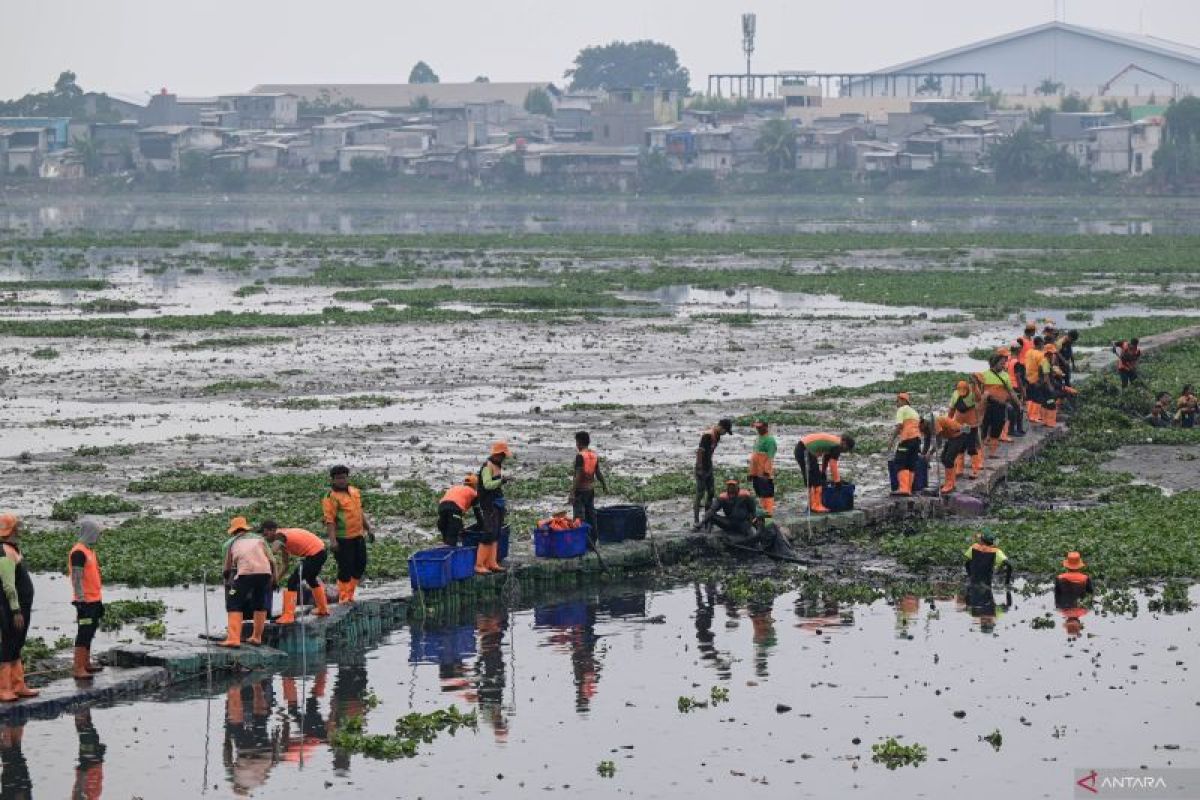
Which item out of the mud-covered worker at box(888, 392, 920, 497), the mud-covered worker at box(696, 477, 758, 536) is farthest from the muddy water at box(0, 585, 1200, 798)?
the mud-covered worker at box(888, 392, 920, 497)

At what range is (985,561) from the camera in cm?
2578

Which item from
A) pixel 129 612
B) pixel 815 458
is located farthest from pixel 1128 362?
pixel 129 612

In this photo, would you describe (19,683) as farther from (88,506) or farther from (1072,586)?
(1072,586)

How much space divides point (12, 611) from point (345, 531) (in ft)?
15.3

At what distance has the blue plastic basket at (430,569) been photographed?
962 inches

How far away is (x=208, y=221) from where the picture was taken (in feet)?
466

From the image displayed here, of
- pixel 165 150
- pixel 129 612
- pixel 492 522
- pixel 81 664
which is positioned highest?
pixel 165 150

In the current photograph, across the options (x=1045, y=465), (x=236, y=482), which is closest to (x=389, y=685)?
(x=236, y=482)

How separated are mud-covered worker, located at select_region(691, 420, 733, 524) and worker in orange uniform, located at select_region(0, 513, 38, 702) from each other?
10529 millimetres

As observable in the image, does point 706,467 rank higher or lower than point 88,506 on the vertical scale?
higher

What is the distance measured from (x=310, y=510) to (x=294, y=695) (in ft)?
28.5

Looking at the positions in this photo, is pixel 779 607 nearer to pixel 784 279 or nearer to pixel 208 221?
pixel 784 279

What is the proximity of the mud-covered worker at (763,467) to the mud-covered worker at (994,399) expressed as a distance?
533 centimetres

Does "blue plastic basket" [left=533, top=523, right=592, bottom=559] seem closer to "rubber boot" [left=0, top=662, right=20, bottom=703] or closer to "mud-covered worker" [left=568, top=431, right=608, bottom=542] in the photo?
"mud-covered worker" [left=568, top=431, right=608, bottom=542]
